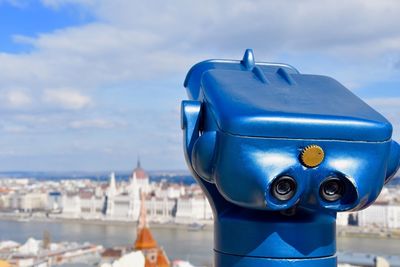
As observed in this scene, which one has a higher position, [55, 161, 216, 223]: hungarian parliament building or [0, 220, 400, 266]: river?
[55, 161, 216, 223]: hungarian parliament building

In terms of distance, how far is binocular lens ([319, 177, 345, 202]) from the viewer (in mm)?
1417

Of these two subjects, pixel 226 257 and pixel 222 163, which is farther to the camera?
pixel 226 257

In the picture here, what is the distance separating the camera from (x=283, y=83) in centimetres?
164

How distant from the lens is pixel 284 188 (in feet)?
4.61

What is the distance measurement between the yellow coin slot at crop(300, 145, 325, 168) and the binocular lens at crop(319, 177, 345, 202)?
0.05m

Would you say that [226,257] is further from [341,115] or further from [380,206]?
[380,206]

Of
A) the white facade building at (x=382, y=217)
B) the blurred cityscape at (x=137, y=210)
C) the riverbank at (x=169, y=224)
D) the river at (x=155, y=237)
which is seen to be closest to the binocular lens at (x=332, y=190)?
the river at (x=155, y=237)

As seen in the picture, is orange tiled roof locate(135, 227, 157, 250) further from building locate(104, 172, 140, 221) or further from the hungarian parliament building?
building locate(104, 172, 140, 221)

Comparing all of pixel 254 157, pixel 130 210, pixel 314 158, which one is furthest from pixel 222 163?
pixel 130 210

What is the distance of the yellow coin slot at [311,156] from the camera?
4.57ft

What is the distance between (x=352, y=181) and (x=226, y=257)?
355mm

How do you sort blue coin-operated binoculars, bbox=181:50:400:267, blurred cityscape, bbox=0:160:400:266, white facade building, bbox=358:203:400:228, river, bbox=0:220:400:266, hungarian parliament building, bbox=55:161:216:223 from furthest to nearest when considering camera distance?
hungarian parliament building, bbox=55:161:216:223 < white facade building, bbox=358:203:400:228 < blurred cityscape, bbox=0:160:400:266 < river, bbox=0:220:400:266 < blue coin-operated binoculars, bbox=181:50:400:267

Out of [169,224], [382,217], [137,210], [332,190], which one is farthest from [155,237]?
[332,190]

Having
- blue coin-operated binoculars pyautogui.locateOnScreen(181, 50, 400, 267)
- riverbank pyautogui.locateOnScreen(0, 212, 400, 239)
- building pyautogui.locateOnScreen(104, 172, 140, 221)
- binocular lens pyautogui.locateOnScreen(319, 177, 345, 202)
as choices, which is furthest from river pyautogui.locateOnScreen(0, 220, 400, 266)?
binocular lens pyautogui.locateOnScreen(319, 177, 345, 202)
